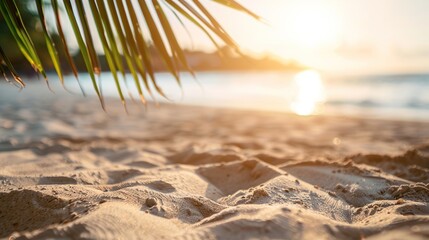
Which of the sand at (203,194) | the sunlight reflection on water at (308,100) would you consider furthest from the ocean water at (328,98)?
the sand at (203,194)

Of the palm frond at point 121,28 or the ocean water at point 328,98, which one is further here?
the ocean water at point 328,98

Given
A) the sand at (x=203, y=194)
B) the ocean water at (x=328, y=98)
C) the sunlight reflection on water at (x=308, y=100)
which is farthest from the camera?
the sunlight reflection on water at (x=308, y=100)

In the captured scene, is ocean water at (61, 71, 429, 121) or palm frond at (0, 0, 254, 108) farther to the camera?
ocean water at (61, 71, 429, 121)

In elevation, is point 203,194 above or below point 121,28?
below

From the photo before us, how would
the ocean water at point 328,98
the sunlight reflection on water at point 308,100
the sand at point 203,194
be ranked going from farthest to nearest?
the sunlight reflection on water at point 308,100 < the ocean water at point 328,98 < the sand at point 203,194

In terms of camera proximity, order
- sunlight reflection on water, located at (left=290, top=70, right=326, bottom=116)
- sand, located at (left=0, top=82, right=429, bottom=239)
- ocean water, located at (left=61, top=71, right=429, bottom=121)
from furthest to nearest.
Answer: sunlight reflection on water, located at (left=290, top=70, right=326, bottom=116) < ocean water, located at (left=61, top=71, right=429, bottom=121) < sand, located at (left=0, top=82, right=429, bottom=239)

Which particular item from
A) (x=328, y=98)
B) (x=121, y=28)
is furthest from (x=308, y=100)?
(x=121, y=28)

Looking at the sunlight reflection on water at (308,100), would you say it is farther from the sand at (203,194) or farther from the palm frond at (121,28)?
the palm frond at (121,28)

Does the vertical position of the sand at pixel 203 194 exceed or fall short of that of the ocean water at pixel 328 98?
it falls short

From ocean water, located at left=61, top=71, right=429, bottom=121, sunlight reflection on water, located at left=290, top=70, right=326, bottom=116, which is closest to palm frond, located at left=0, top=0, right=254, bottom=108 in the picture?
ocean water, located at left=61, top=71, right=429, bottom=121

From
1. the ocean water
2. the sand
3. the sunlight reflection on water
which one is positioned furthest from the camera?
the sunlight reflection on water

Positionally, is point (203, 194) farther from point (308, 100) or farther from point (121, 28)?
point (308, 100)

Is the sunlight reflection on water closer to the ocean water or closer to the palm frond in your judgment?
the ocean water

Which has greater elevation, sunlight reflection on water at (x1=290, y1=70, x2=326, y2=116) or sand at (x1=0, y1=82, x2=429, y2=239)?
sunlight reflection on water at (x1=290, y1=70, x2=326, y2=116)
